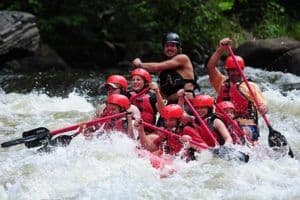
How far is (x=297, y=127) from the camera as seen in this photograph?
943 centimetres

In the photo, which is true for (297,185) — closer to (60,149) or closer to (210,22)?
(60,149)

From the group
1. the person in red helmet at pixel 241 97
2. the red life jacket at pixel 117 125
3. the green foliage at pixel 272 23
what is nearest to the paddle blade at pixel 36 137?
the red life jacket at pixel 117 125

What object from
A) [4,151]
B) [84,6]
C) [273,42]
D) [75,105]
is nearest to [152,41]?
[84,6]

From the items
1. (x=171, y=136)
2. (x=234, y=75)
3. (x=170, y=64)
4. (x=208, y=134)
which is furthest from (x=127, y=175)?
(x=234, y=75)

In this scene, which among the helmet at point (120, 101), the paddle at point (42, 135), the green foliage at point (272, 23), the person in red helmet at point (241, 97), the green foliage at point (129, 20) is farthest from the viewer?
the green foliage at point (272, 23)

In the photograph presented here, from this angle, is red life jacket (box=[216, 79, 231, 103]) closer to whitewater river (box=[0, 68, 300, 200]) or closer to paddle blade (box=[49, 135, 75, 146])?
whitewater river (box=[0, 68, 300, 200])

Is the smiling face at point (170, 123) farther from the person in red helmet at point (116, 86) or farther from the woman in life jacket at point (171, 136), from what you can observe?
the person in red helmet at point (116, 86)

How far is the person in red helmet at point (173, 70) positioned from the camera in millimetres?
7980

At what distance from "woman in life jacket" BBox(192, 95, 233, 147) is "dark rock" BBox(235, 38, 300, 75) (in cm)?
828

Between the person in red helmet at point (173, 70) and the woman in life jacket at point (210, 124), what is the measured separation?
0.69m

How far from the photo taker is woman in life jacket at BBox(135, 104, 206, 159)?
7.04m

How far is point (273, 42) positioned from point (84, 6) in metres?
5.03

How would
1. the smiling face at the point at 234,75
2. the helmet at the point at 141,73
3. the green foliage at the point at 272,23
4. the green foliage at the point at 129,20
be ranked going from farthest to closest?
the green foliage at the point at 272,23 < the green foliage at the point at 129,20 < the smiling face at the point at 234,75 < the helmet at the point at 141,73

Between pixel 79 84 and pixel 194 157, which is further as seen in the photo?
pixel 79 84
